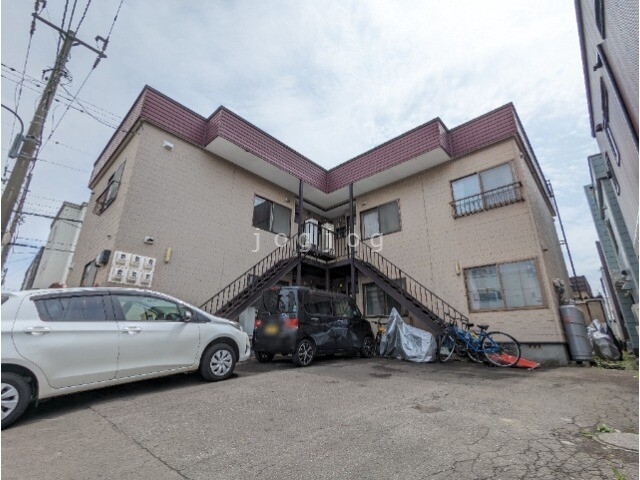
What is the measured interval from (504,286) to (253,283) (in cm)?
731

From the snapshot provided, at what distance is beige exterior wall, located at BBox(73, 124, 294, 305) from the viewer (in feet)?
25.5

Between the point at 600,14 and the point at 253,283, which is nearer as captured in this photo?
the point at 600,14

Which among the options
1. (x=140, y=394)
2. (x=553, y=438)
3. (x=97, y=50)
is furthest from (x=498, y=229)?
(x=97, y=50)

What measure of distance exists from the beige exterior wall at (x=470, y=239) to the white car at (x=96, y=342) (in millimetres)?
7137

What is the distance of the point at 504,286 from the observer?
8320 mm

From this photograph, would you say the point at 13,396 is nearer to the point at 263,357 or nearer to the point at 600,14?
the point at 263,357

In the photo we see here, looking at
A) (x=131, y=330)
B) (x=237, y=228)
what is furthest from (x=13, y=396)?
(x=237, y=228)

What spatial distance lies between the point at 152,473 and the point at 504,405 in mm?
3946

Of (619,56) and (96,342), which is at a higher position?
(619,56)

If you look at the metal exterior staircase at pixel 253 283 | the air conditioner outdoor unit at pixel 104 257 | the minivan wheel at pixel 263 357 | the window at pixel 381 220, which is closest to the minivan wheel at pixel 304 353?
the minivan wheel at pixel 263 357

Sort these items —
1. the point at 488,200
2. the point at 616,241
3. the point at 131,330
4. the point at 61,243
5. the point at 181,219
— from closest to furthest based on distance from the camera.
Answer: the point at 131,330 < the point at 181,219 < the point at 488,200 < the point at 616,241 < the point at 61,243

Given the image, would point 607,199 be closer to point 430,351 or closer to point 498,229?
point 498,229

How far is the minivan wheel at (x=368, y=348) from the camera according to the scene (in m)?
8.17

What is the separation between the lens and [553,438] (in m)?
2.72
